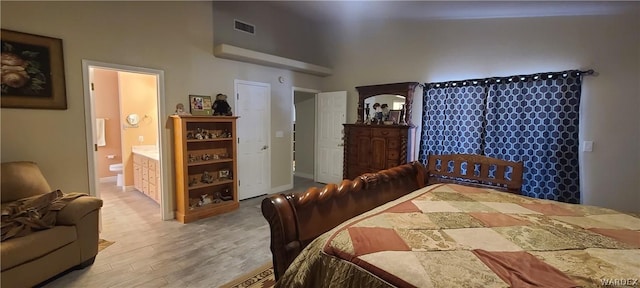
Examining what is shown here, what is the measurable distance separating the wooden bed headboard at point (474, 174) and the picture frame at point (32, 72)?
387 cm

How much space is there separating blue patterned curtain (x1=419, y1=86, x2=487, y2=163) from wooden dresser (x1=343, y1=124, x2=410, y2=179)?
0.36 metres

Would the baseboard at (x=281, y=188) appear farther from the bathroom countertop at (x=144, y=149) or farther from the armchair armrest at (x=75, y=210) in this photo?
the armchair armrest at (x=75, y=210)

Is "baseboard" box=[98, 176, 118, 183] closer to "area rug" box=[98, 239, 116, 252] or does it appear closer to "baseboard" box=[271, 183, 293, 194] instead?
"area rug" box=[98, 239, 116, 252]

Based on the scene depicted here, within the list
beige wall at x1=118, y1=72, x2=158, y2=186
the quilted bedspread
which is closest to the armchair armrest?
the quilted bedspread

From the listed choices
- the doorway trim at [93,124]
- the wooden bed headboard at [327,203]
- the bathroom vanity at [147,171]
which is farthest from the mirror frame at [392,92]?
the bathroom vanity at [147,171]

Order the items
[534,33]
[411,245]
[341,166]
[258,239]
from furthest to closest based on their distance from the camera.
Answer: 1. [341,166]
2. [534,33]
3. [258,239]
4. [411,245]

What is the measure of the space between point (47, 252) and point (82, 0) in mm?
2475

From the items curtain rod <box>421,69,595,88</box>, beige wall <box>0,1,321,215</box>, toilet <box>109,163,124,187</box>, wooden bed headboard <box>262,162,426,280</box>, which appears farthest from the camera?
toilet <box>109,163,124,187</box>

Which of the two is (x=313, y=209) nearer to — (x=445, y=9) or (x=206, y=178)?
(x=206, y=178)

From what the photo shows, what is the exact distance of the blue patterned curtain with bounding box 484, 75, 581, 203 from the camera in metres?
3.26

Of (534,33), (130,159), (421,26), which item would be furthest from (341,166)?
(130,159)

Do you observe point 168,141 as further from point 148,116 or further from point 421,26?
point 421,26

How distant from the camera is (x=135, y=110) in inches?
209

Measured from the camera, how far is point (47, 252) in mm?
2242
